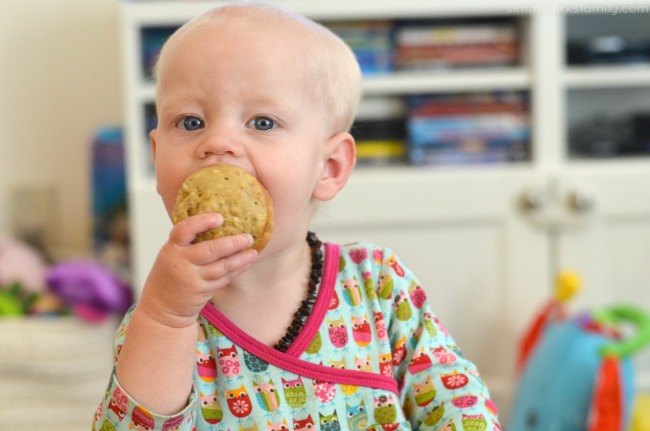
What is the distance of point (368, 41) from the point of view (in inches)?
79.1

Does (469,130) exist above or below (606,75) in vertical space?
below

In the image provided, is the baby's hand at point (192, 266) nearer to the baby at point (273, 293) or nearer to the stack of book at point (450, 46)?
the baby at point (273, 293)

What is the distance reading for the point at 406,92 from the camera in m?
Result: 2.06

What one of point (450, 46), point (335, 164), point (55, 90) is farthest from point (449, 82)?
point (335, 164)

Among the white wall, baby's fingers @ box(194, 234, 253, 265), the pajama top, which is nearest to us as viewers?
baby's fingers @ box(194, 234, 253, 265)

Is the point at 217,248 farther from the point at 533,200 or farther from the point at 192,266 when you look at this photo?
the point at 533,200

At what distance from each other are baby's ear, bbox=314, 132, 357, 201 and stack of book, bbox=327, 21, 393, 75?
1219 mm

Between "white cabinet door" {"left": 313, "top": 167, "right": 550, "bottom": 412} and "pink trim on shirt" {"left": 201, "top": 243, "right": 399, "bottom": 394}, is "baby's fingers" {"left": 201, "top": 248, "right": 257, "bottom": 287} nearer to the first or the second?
"pink trim on shirt" {"left": 201, "top": 243, "right": 399, "bottom": 394}

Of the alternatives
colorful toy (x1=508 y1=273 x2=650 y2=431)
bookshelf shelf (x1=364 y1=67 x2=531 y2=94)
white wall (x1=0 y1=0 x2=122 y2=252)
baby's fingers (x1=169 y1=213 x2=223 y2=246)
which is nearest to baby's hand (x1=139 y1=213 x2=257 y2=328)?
baby's fingers (x1=169 y1=213 x2=223 y2=246)

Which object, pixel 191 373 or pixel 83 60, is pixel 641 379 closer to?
pixel 83 60

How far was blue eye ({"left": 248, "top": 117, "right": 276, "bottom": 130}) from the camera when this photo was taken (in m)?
0.71

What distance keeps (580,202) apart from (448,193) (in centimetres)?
27

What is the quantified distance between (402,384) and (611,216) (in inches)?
52.4

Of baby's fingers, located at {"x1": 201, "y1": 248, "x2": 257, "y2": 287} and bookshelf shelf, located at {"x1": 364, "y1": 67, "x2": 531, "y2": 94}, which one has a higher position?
bookshelf shelf, located at {"x1": 364, "y1": 67, "x2": 531, "y2": 94}
